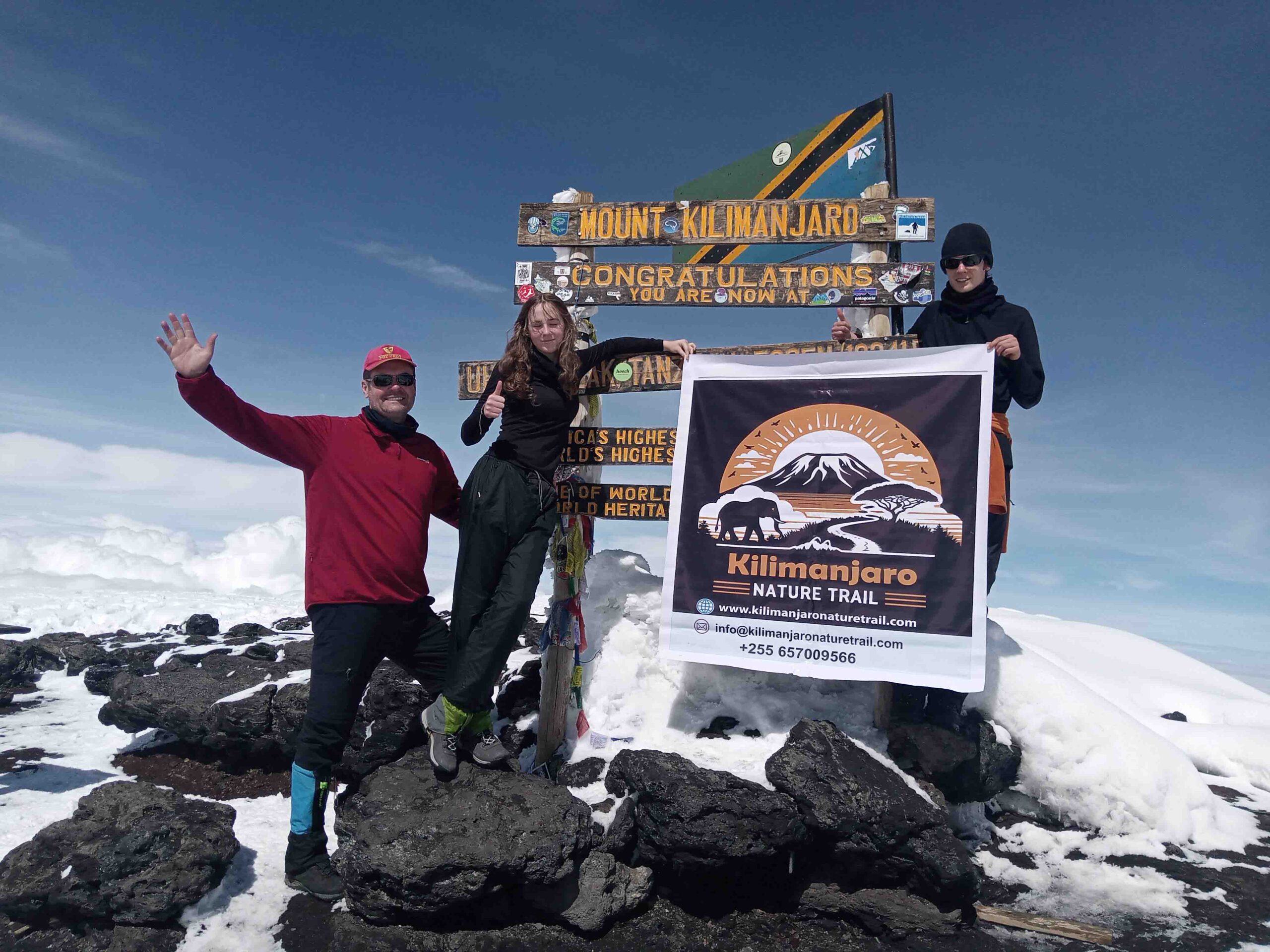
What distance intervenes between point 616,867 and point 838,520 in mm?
2602

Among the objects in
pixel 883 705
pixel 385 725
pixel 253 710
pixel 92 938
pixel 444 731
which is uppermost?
pixel 883 705

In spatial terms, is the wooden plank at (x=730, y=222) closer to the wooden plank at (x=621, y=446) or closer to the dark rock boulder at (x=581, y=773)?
the wooden plank at (x=621, y=446)

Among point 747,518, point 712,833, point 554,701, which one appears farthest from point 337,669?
point 747,518

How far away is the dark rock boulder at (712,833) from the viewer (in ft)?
13.5

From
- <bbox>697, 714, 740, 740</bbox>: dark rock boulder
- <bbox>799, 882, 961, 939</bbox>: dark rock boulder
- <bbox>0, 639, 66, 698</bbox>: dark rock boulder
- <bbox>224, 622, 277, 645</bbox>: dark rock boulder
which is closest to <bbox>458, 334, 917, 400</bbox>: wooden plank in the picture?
<bbox>697, 714, 740, 740</bbox>: dark rock boulder

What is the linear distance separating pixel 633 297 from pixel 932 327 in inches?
92.9

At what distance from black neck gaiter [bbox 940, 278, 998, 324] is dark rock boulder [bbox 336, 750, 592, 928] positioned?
4.31 meters

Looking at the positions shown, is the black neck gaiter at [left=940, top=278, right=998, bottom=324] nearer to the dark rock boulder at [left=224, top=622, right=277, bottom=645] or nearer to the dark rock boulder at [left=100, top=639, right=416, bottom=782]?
the dark rock boulder at [left=100, top=639, right=416, bottom=782]

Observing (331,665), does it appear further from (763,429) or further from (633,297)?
(633,297)

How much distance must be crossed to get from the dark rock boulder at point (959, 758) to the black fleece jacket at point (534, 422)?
312 cm

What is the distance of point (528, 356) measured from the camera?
15.2 ft

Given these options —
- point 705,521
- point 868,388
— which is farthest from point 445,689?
point 868,388

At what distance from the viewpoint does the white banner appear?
4660 mm

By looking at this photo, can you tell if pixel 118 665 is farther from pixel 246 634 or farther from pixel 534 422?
pixel 534 422
